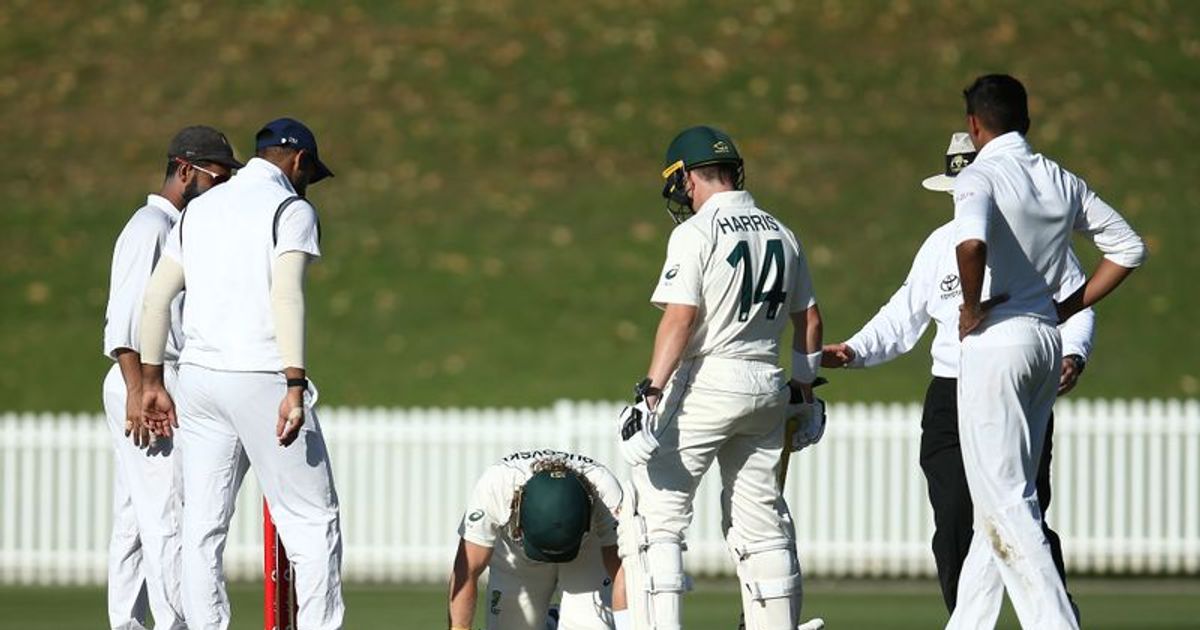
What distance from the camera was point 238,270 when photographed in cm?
782

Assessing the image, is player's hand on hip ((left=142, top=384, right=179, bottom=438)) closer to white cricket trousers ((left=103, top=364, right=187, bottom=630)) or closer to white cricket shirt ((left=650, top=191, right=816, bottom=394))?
white cricket trousers ((left=103, top=364, right=187, bottom=630))

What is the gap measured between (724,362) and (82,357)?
1656 centimetres

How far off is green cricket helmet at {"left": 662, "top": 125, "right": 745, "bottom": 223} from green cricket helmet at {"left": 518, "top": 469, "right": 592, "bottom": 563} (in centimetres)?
120

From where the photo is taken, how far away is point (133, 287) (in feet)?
28.2

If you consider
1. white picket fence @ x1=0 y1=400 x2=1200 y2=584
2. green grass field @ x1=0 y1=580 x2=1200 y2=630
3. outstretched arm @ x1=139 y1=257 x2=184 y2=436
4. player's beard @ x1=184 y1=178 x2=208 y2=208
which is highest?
player's beard @ x1=184 y1=178 x2=208 y2=208

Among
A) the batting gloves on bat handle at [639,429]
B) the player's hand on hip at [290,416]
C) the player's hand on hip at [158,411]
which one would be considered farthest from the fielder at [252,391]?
the batting gloves on bat handle at [639,429]

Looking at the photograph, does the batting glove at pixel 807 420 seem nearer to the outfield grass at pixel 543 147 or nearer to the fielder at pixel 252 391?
the fielder at pixel 252 391

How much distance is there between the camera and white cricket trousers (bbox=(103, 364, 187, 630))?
8.45 metres

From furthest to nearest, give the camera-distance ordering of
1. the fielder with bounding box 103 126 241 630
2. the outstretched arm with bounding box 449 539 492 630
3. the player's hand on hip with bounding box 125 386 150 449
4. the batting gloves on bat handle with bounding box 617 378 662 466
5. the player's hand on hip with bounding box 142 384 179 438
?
1. the fielder with bounding box 103 126 241 630
2. the player's hand on hip with bounding box 125 386 150 449
3. the player's hand on hip with bounding box 142 384 179 438
4. the outstretched arm with bounding box 449 539 492 630
5. the batting gloves on bat handle with bounding box 617 378 662 466

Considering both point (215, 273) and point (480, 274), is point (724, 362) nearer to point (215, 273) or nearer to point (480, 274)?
point (215, 273)

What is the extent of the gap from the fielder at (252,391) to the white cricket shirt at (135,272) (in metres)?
0.66

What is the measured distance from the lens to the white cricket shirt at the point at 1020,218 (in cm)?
731

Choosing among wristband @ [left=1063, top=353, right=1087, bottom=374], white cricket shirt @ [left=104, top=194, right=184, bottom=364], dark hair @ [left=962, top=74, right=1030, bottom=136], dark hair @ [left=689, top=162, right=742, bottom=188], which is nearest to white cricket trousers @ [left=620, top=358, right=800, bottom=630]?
dark hair @ [left=689, top=162, right=742, bottom=188]

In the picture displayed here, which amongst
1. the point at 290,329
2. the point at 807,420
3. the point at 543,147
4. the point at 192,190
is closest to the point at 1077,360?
the point at 807,420
